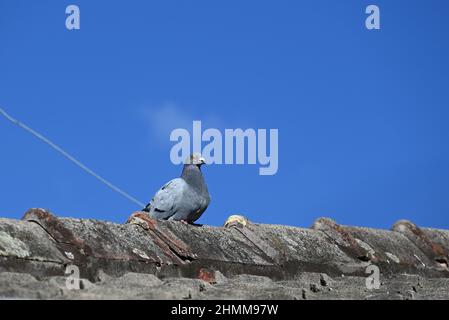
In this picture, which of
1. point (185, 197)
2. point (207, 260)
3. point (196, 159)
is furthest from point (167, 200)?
point (207, 260)

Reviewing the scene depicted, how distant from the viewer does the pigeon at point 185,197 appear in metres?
8.39

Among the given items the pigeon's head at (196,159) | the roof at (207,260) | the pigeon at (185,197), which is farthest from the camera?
the pigeon's head at (196,159)

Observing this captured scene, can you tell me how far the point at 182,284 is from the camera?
5.43 meters

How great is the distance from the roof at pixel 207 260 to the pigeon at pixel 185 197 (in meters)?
1.09

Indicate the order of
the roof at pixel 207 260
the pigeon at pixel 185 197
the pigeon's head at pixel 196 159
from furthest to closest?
the pigeon's head at pixel 196 159 → the pigeon at pixel 185 197 → the roof at pixel 207 260

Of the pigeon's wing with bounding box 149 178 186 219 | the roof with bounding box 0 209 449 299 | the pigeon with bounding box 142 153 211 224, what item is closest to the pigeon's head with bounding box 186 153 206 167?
the pigeon with bounding box 142 153 211 224

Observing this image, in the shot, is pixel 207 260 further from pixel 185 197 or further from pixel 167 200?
pixel 167 200

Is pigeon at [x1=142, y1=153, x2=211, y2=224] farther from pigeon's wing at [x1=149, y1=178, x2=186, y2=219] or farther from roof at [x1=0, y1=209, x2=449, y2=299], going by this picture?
roof at [x1=0, y1=209, x2=449, y2=299]

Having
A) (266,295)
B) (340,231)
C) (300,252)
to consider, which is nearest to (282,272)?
(300,252)

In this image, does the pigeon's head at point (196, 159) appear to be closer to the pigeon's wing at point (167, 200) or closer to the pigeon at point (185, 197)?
the pigeon at point (185, 197)

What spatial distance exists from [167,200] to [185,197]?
19 centimetres

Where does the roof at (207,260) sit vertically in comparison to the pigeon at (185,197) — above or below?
below

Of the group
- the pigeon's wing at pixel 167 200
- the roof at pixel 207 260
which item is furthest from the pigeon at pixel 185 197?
the roof at pixel 207 260

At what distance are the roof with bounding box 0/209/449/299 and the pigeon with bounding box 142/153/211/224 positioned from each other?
109 cm
